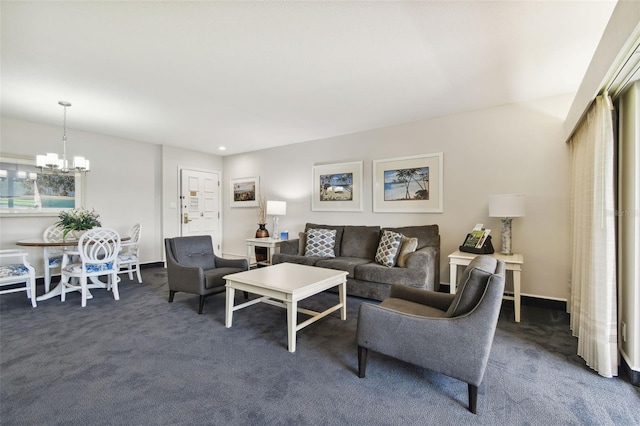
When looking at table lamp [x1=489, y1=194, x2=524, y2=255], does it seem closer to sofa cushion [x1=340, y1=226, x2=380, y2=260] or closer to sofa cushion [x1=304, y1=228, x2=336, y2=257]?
sofa cushion [x1=340, y1=226, x2=380, y2=260]

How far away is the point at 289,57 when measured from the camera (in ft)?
8.36

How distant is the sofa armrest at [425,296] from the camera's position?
2244 mm

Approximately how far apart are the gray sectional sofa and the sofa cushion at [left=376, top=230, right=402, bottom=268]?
8 cm

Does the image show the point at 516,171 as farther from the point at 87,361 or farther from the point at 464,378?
the point at 87,361

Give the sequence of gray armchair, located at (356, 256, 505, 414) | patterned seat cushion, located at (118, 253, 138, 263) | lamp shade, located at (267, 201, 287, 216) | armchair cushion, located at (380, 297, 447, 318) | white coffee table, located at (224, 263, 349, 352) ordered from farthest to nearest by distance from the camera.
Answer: lamp shade, located at (267, 201, 287, 216)
patterned seat cushion, located at (118, 253, 138, 263)
white coffee table, located at (224, 263, 349, 352)
armchair cushion, located at (380, 297, 447, 318)
gray armchair, located at (356, 256, 505, 414)

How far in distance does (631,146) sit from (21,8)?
4160mm

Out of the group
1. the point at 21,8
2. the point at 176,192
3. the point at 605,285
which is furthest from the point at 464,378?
the point at 176,192

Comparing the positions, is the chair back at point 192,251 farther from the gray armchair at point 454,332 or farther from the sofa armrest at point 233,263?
the gray armchair at point 454,332

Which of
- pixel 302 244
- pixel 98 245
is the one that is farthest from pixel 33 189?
pixel 302 244

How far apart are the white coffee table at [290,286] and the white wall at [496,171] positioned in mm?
1974

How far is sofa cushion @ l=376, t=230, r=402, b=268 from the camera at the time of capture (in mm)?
3660

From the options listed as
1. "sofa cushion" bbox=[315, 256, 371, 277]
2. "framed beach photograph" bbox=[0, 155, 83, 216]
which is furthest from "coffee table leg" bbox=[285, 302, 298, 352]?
"framed beach photograph" bbox=[0, 155, 83, 216]

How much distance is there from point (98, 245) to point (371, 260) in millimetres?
3600

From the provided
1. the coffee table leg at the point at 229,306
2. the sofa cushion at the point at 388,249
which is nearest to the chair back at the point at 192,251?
the coffee table leg at the point at 229,306
